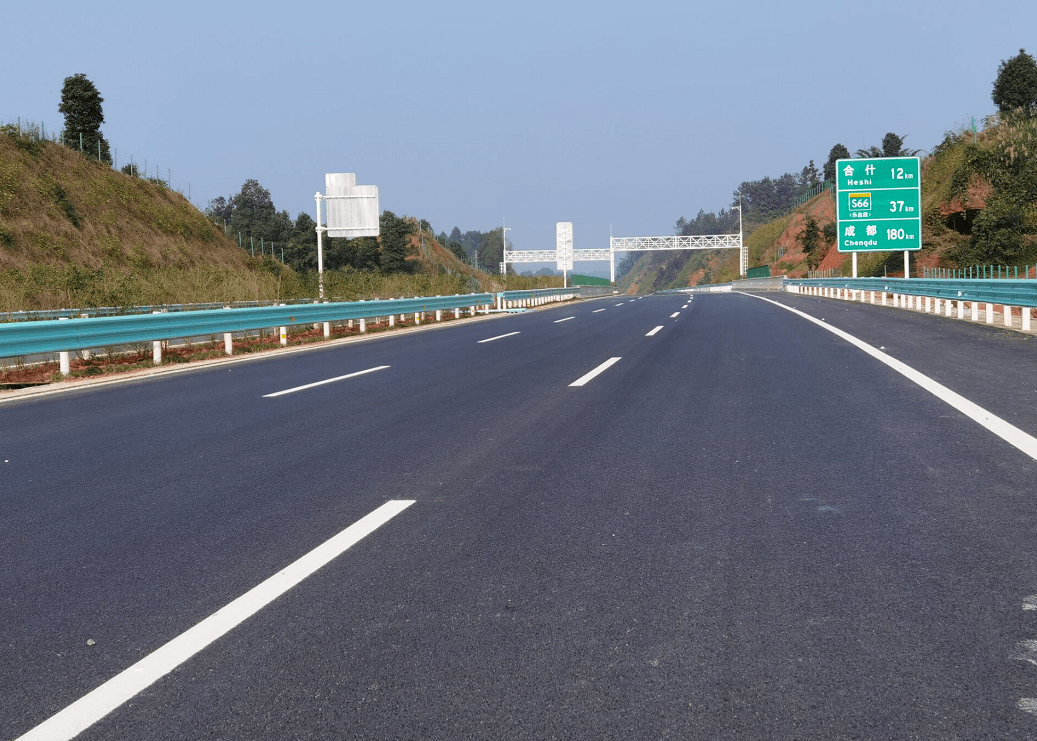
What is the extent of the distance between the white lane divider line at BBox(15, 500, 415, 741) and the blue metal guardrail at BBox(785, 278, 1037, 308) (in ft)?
50.5

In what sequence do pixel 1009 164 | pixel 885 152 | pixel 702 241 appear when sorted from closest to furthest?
pixel 1009 164 < pixel 885 152 < pixel 702 241

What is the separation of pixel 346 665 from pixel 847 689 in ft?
5.35

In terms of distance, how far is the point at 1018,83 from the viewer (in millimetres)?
71188

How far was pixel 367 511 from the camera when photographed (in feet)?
15.9

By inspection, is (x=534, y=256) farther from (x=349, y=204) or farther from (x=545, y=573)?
(x=545, y=573)

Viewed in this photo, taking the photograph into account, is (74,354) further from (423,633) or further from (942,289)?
(942,289)

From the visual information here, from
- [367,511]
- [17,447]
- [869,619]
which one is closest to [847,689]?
[869,619]

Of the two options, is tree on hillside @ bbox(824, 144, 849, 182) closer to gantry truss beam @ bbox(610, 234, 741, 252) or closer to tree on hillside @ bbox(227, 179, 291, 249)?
gantry truss beam @ bbox(610, 234, 741, 252)

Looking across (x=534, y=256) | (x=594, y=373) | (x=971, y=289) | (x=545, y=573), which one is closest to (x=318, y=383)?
(x=594, y=373)

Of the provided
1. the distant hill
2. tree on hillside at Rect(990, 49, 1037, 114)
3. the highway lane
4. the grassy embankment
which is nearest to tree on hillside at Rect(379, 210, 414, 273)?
the grassy embankment

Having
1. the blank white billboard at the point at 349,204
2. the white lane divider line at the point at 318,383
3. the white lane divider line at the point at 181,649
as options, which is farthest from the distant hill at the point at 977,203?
the white lane divider line at the point at 181,649

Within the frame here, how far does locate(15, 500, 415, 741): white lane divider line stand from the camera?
8.64 ft

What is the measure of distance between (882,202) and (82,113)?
56762 mm

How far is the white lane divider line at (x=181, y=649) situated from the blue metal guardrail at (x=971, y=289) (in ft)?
50.5
